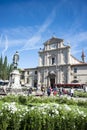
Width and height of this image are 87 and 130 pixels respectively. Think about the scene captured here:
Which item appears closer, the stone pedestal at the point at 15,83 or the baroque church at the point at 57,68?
the stone pedestal at the point at 15,83

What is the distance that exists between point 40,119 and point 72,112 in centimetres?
Result: 115

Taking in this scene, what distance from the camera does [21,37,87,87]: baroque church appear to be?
5162cm

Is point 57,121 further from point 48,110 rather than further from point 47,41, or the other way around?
point 47,41

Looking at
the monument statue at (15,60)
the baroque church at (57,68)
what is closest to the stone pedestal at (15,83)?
the monument statue at (15,60)

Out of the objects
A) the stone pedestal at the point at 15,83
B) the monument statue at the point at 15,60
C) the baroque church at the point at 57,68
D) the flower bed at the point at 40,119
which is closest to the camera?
the flower bed at the point at 40,119

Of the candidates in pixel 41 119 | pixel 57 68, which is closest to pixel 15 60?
pixel 57 68

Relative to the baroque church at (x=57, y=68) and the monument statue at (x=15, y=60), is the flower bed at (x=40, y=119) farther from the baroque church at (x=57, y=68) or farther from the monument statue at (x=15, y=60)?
the baroque church at (x=57, y=68)

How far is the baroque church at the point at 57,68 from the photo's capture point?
51.6 metres

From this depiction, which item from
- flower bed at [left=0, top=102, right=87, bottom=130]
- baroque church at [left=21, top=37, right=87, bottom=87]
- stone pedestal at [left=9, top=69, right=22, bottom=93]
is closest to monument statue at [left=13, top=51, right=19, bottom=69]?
stone pedestal at [left=9, top=69, right=22, bottom=93]

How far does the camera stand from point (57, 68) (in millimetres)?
55156

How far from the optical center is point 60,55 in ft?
182

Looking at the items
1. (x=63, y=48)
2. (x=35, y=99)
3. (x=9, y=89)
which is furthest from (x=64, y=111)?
(x=63, y=48)

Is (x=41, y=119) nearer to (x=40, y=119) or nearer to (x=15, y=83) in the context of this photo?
(x=40, y=119)

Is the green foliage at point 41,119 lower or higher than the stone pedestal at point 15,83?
lower
